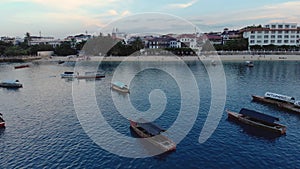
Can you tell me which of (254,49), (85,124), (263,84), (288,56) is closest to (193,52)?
(254,49)

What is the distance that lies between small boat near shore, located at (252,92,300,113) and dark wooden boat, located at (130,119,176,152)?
30443 millimetres

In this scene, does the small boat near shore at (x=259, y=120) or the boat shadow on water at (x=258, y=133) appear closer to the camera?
the boat shadow on water at (x=258, y=133)

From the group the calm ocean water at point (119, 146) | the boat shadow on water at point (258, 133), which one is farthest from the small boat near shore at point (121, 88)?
the boat shadow on water at point (258, 133)

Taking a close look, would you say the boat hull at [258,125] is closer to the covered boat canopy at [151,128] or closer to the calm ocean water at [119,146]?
the calm ocean water at [119,146]

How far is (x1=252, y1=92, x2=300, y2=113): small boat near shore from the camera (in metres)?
47.9

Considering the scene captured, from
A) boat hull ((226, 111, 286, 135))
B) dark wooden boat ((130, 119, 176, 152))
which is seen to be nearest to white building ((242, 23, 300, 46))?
boat hull ((226, 111, 286, 135))

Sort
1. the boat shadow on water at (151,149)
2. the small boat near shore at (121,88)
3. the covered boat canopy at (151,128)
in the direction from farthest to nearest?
the small boat near shore at (121,88) → the covered boat canopy at (151,128) → the boat shadow on water at (151,149)

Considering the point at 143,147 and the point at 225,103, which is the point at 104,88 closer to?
the point at 225,103

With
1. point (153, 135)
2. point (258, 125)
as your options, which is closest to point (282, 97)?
point (258, 125)

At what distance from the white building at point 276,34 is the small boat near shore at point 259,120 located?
467ft

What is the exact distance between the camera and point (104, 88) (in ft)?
238

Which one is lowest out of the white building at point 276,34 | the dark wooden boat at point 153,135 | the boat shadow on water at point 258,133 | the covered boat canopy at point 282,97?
the boat shadow on water at point 258,133

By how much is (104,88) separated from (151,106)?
→ 25.6m

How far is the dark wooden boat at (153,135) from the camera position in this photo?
31.3m
